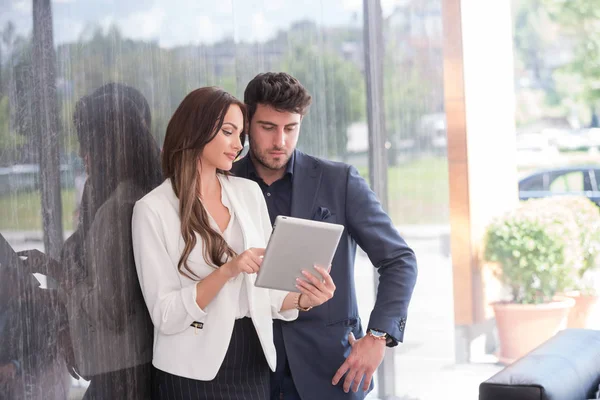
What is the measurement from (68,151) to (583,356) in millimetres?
1893

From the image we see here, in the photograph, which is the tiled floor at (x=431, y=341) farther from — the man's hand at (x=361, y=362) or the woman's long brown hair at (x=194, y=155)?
the woman's long brown hair at (x=194, y=155)

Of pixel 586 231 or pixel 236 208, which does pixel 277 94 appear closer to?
pixel 236 208

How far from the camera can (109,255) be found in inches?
85.0

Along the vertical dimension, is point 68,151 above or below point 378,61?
below

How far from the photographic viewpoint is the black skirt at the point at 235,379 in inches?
84.2

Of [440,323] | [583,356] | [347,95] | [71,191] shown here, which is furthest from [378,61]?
[71,191]

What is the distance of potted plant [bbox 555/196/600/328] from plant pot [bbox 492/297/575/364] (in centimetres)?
7

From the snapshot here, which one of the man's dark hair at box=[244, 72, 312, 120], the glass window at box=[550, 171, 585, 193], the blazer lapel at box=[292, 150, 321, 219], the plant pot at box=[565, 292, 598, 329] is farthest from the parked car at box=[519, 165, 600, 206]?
the man's dark hair at box=[244, 72, 312, 120]

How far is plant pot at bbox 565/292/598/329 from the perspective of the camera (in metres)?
5.45

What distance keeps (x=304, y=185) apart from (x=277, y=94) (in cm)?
29

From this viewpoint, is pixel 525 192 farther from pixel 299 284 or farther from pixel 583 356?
pixel 299 284

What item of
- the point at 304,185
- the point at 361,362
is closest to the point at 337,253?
the point at 304,185

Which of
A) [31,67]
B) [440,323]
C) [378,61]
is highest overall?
[378,61]

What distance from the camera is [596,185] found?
214 inches
